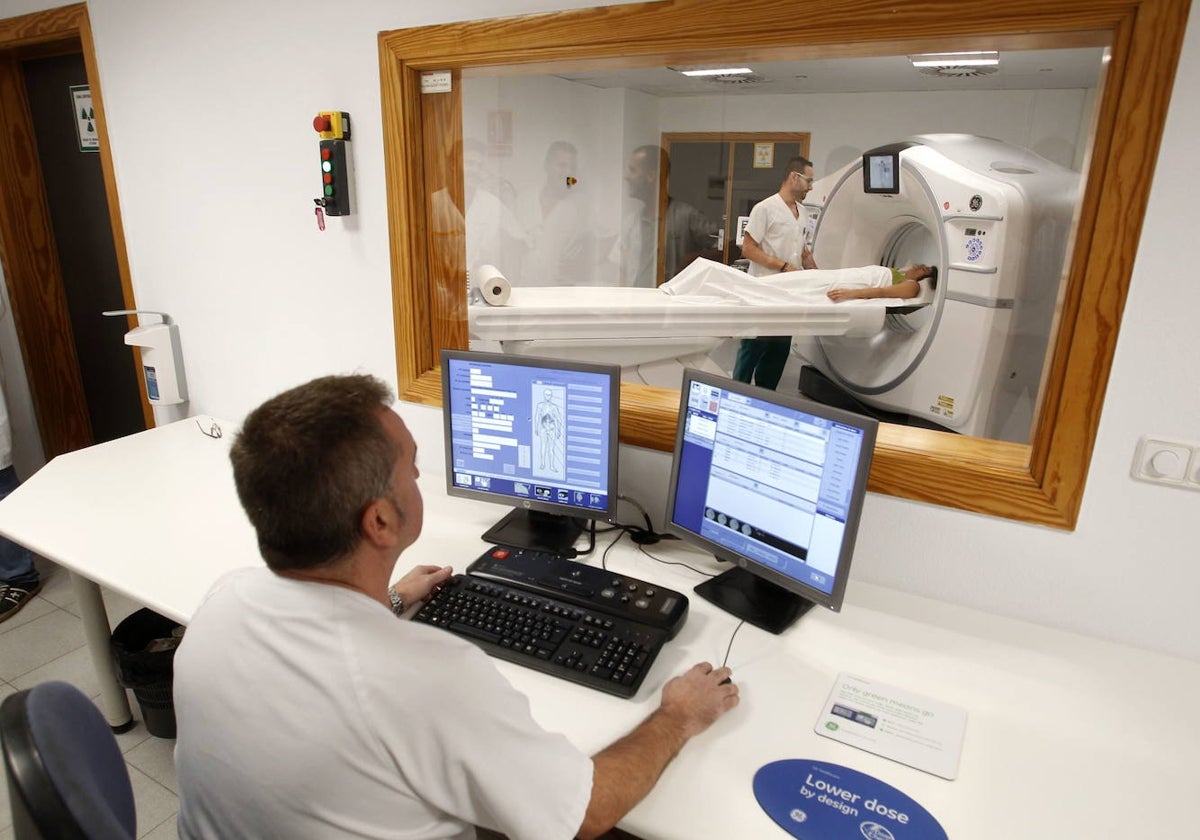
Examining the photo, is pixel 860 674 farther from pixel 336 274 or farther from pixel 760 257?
pixel 760 257

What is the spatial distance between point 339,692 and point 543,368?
0.93 metres

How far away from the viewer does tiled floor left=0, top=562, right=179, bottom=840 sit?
1.86 m

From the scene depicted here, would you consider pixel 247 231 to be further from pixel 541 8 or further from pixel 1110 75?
pixel 1110 75

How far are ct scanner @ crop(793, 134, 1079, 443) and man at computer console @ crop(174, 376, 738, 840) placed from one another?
212 cm

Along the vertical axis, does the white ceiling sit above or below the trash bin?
above

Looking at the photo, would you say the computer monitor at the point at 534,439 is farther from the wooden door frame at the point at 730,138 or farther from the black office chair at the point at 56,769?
the wooden door frame at the point at 730,138

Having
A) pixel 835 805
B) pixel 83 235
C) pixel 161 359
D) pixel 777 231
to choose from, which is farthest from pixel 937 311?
pixel 83 235

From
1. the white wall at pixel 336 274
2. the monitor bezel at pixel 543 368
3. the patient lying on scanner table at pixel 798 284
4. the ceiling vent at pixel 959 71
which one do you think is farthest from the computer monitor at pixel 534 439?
the ceiling vent at pixel 959 71

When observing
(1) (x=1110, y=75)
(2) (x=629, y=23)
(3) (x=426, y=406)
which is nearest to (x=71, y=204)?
(3) (x=426, y=406)

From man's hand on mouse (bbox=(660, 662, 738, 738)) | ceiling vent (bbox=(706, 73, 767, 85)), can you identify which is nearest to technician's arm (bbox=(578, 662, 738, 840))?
man's hand on mouse (bbox=(660, 662, 738, 738))

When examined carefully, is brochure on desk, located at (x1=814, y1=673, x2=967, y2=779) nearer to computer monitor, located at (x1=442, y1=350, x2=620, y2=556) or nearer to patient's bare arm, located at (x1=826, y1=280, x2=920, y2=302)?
computer monitor, located at (x1=442, y1=350, x2=620, y2=556)

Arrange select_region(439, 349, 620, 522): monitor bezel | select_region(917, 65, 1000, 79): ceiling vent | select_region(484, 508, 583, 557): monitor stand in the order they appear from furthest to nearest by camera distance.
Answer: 1. select_region(917, 65, 1000, 79): ceiling vent
2. select_region(484, 508, 583, 557): monitor stand
3. select_region(439, 349, 620, 522): monitor bezel

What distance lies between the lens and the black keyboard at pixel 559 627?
4.14 ft

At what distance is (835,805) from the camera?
101 cm
